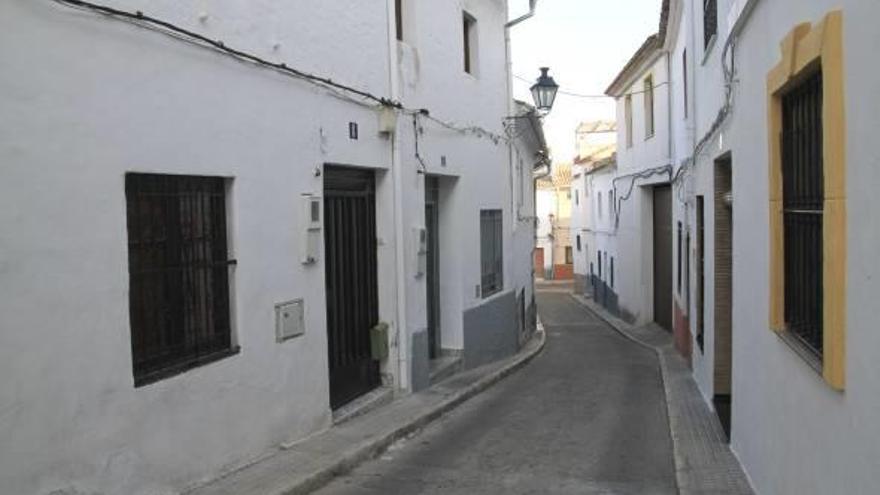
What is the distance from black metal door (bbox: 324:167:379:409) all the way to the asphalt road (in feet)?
2.78

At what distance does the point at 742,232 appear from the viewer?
21.0 feet

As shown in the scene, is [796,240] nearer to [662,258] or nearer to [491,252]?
[491,252]

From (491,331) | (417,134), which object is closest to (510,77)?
(491,331)

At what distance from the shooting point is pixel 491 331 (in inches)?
523

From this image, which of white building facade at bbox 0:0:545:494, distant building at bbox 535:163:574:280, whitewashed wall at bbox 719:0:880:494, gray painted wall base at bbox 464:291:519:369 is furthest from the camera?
distant building at bbox 535:163:574:280

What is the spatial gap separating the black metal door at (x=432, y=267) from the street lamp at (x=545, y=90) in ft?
10.4

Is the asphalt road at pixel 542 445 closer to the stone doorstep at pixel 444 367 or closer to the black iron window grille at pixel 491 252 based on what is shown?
the stone doorstep at pixel 444 367

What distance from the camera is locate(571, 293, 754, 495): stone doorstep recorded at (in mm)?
6262

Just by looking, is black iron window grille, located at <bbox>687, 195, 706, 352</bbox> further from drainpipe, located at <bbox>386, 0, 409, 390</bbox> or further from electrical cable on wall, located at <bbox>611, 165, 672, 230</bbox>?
electrical cable on wall, located at <bbox>611, 165, 672, 230</bbox>

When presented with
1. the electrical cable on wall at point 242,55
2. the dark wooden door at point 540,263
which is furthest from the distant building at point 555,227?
the electrical cable on wall at point 242,55

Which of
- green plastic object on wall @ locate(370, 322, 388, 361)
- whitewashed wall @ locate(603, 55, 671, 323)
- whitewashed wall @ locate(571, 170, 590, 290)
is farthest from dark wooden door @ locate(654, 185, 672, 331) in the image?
whitewashed wall @ locate(571, 170, 590, 290)

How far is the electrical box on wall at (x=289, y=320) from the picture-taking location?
671 centimetres

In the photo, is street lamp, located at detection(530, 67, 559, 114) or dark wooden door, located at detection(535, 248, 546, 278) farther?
dark wooden door, located at detection(535, 248, 546, 278)

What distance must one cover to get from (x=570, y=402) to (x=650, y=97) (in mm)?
10675
